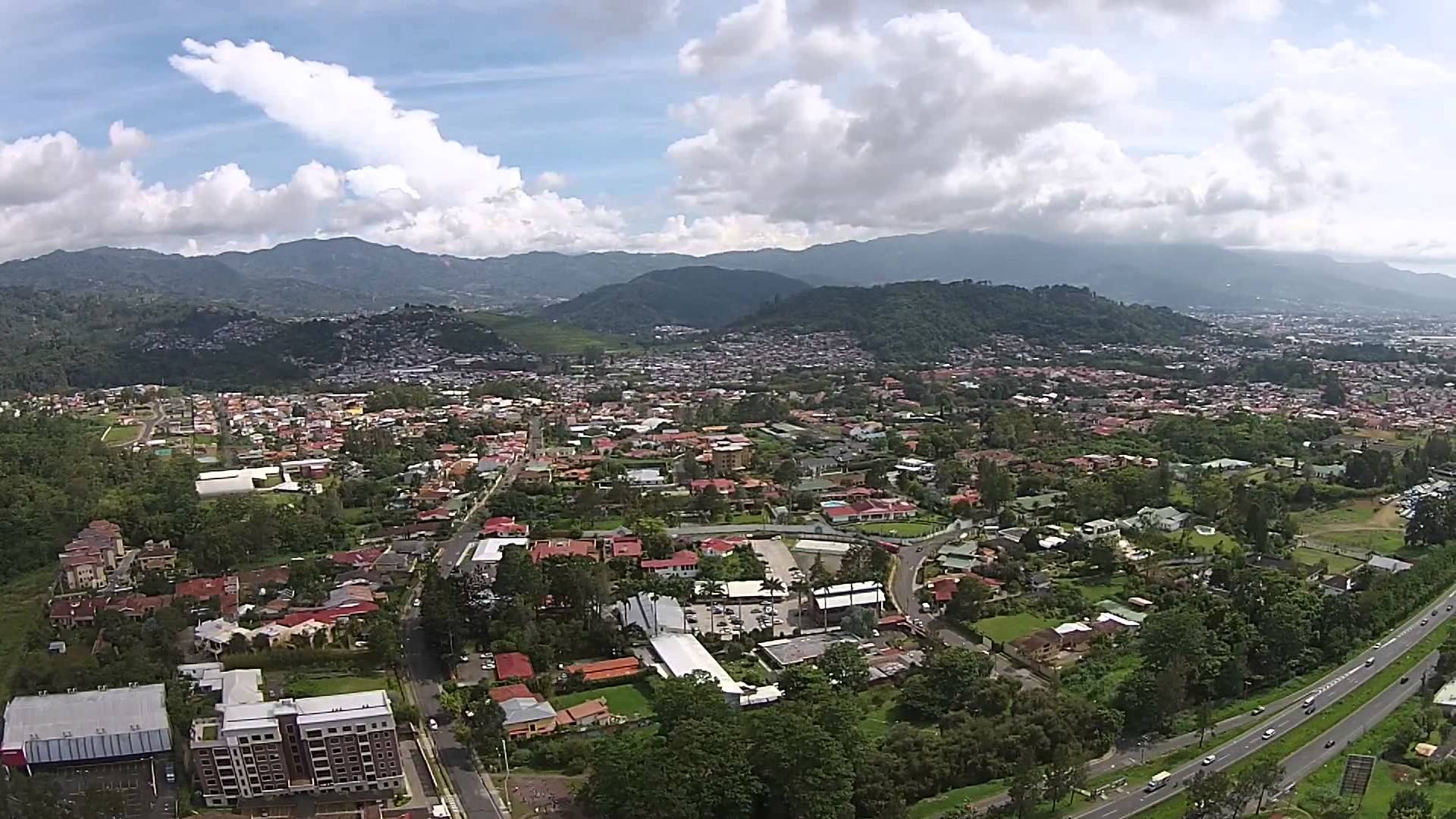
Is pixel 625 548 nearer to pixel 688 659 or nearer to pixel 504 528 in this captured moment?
pixel 504 528

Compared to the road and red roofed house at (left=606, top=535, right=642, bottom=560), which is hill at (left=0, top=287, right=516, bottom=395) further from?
the road

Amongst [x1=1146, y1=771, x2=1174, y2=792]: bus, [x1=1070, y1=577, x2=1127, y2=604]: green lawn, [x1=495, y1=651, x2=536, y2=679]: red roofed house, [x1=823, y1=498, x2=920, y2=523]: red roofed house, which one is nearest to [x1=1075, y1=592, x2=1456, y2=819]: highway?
[x1=1146, y1=771, x2=1174, y2=792]: bus

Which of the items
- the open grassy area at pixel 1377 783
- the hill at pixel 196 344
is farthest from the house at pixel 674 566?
the hill at pixel 196 344

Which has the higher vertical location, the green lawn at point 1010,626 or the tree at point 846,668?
the tree at point 846,668

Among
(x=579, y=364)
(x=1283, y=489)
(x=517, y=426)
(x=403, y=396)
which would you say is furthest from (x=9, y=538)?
(x=579, y=364)

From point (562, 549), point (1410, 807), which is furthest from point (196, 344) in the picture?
point (1410, 807)

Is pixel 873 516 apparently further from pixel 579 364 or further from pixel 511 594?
pixel 579 364

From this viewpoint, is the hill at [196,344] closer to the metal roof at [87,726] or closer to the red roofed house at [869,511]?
the red roofed house at [869,511]
